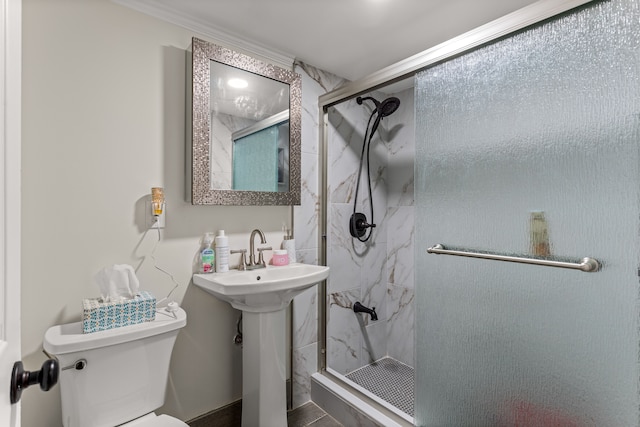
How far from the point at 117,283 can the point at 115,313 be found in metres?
0.14

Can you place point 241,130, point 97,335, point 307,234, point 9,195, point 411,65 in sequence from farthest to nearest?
point 307,234 → point 241,130 → point 411,65 → point 97,335 → point 9,195

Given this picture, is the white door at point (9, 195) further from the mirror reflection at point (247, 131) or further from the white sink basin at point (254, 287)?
the mirror reflection at point (247, 131)

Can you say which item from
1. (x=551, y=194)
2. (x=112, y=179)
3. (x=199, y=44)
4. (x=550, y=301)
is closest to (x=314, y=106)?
(x=199, y=44)

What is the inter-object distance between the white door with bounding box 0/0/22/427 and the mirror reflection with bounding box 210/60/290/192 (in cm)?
114

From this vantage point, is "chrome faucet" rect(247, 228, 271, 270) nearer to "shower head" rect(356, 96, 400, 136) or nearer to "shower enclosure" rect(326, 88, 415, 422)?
"shower enclosure" rect(326, 88, 415, 422)

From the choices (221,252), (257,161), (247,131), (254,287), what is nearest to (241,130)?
(247,131)

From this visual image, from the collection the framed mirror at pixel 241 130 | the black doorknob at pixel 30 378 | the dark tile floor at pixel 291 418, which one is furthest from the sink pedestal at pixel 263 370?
the black doorknob at pixel 30 378

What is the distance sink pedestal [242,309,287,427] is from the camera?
1610mm

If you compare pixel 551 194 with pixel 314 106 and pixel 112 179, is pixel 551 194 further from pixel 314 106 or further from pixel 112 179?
pixel 112 179

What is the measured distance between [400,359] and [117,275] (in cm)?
213

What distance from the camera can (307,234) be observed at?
2.14 meters

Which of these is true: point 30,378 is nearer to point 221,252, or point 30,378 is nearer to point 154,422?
point 154,422

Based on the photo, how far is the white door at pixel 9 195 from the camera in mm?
491

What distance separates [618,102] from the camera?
3.34ft
